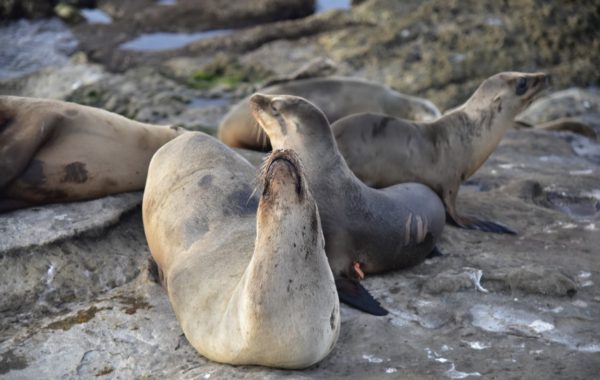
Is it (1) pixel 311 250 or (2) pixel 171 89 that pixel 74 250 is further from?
(2) pixel 171 89

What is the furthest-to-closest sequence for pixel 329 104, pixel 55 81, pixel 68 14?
pixel 68 14
pixel 55 81
pixel 329 104

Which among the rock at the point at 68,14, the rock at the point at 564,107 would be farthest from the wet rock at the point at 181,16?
the rock at the point at 564,107

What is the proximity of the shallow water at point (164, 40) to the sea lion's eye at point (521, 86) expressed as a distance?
7.01m

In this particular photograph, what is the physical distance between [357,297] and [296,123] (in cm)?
115

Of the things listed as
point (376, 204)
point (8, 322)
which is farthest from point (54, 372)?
point (376, 204)

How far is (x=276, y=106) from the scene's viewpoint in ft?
19.0

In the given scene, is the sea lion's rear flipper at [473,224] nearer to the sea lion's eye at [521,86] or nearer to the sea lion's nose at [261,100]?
the sea lion's eye at [521,86]

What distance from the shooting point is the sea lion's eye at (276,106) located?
574cm

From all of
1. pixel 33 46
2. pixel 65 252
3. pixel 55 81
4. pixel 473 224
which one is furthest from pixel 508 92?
pixel 33 46

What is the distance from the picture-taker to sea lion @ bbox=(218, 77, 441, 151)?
8.73 m

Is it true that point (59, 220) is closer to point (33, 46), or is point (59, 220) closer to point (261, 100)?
point (261, 100)

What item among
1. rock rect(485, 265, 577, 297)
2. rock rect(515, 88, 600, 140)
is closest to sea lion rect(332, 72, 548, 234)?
rock rect(485, 265, 577, 297)

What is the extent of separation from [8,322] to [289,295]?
1.73 m

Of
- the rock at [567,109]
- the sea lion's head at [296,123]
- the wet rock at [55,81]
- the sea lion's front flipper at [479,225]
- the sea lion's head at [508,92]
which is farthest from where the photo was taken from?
the wet rock at [55,81]
